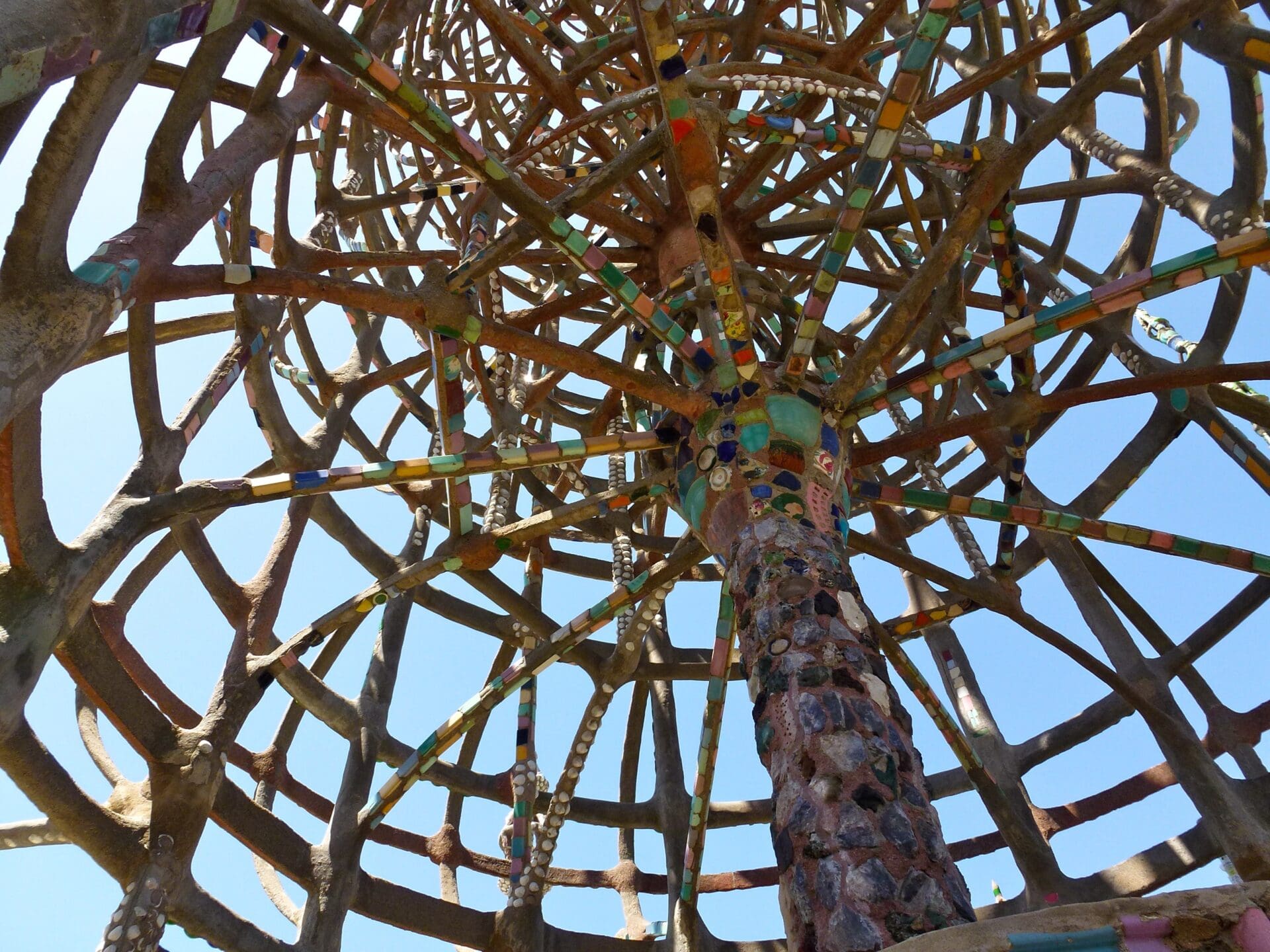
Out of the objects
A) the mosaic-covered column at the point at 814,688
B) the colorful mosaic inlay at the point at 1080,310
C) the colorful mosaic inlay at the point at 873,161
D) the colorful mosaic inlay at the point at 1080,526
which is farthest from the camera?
the colorful mosaic inlay at the point at 1080,526

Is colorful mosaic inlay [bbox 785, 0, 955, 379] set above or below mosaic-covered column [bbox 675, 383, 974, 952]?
above

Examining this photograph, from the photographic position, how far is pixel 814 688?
386cm

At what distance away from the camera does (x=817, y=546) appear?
179 inches

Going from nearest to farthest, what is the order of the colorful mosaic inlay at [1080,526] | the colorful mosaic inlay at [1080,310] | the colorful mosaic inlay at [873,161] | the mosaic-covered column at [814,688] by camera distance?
the mosaic-covered column at [814,688]
the colorful mosaic inlay at [873,161]
the colorful mosaic inlay at [1080,310]
the colorful mosaic inlay at [1080,526]

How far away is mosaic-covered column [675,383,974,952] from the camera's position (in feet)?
10.6

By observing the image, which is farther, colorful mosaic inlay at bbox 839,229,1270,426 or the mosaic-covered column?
colorful mosaic inlay at bbox 839,229,1270,426

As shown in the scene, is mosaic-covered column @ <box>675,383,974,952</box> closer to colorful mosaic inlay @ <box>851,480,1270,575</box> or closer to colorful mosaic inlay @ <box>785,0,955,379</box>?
colorful mosaic inlay @ <box>785,0,955,379</box>

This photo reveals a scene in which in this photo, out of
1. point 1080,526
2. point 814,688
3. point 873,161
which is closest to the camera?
point 814,688

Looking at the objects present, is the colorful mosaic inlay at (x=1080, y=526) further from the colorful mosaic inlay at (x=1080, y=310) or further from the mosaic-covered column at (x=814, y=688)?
the mosaic-covered column at (x=814, y=688)

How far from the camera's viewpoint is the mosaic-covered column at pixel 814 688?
3.24 m

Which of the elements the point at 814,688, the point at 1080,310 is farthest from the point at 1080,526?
the point at 814,688

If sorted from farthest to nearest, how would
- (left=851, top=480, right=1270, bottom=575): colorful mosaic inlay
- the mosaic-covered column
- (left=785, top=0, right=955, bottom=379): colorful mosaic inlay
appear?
(left=851, top=480, right=1270, bottom=575): colorful mosaic inlay
(left=785, top=0, right=955, bottom=379): colorful mosaic inlay
the mosaic-covered column

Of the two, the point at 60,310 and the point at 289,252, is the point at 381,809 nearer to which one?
the point at 289,252

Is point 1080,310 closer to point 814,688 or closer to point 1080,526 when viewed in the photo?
point 1080,526
